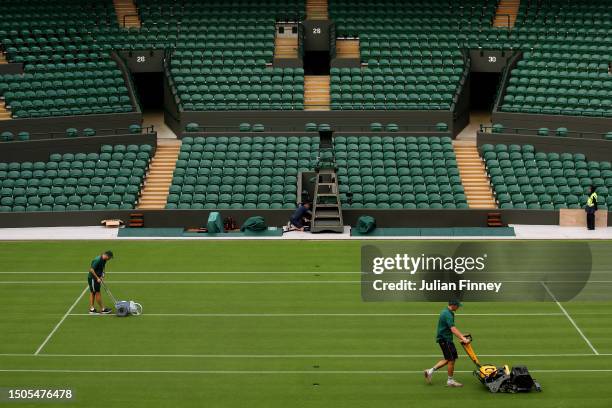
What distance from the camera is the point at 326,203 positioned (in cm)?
4316

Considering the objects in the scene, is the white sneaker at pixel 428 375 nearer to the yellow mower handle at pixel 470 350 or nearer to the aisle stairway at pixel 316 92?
the yellow mower handle at pixel 470 350

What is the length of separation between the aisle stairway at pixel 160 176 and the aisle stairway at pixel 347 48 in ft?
32.5

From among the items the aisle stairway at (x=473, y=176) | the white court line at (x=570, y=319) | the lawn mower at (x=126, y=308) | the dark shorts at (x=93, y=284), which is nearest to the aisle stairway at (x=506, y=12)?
the aisle stairway at (x=473, y=176)

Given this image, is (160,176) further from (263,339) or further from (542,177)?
(263,339)

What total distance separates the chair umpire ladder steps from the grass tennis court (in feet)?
13.3

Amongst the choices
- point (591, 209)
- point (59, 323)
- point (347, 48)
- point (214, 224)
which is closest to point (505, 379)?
point (59, 323)

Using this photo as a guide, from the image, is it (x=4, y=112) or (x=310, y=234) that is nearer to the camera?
Result: (x=310, y=234)

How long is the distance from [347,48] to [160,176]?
13.5 metres

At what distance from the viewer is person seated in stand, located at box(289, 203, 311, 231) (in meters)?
42.6

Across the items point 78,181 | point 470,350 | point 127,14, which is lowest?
point 78,181

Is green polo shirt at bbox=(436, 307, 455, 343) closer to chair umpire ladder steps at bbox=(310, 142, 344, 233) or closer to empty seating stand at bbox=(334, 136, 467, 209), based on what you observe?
chair umpire ladder steps at bbox=(310, 142, 344, 233)

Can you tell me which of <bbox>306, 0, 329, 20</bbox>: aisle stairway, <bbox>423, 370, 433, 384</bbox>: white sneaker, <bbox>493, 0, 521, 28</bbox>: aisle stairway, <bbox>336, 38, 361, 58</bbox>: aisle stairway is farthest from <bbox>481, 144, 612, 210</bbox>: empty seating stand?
<bbox>423, 370, 433, 384</bbox>: white sneaker

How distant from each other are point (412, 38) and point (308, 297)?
81.7 feet

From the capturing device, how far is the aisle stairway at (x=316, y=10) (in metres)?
57.7
